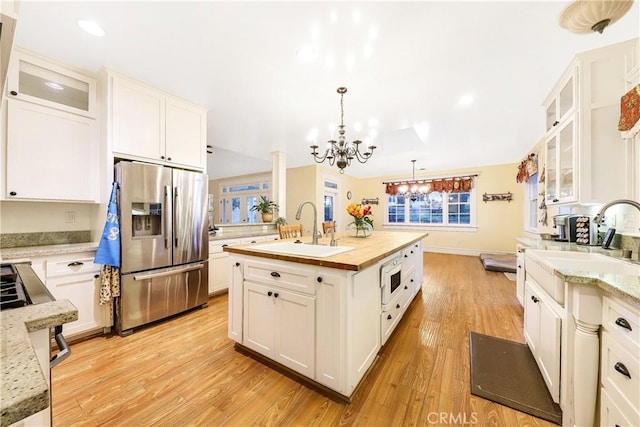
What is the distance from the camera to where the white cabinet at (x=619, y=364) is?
917mm

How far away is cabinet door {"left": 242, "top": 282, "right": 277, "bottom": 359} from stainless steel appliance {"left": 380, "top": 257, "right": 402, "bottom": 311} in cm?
86

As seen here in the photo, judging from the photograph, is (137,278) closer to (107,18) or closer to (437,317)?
(107,18)

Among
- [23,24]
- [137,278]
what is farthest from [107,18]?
[137,278]

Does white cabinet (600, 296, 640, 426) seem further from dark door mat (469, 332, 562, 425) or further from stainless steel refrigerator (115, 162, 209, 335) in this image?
stainless steel refrigerator (115, 162, 209, 335)

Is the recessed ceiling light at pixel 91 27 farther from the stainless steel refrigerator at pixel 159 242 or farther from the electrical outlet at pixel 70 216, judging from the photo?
the electrical outlet at pixel 70 216

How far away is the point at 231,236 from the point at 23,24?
2.58 meters

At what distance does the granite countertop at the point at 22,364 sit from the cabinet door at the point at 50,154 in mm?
2050

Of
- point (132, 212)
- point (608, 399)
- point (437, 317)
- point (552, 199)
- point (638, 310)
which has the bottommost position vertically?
point (437, 317)

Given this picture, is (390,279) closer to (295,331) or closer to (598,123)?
(295,331)

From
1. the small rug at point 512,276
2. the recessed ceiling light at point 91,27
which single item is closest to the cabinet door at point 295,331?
the recessed ceiling light at point 91,27

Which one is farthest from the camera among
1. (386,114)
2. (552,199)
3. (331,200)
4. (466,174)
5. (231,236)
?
(331,200)

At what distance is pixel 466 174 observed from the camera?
6379mm

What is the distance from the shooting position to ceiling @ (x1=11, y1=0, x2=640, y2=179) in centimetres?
158

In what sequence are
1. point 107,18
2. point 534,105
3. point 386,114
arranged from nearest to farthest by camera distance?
point 107,18 < point 534,105 < point 386,114
